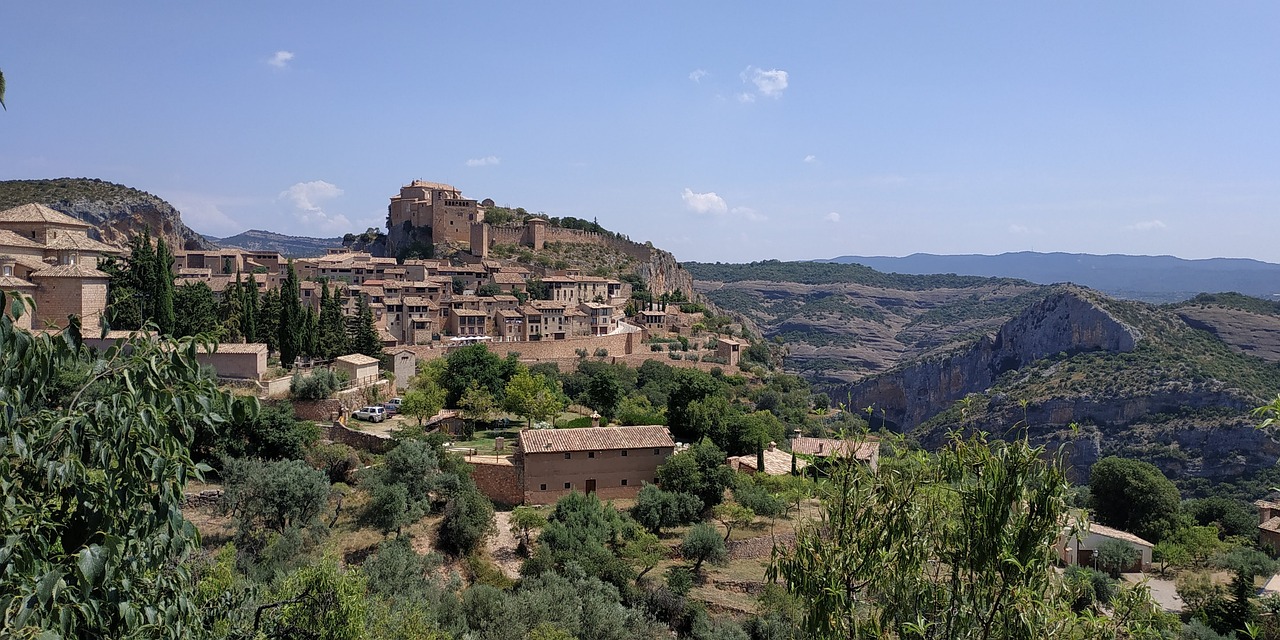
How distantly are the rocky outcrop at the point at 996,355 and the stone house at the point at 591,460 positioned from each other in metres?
64.9

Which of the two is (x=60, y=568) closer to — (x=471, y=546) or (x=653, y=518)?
(x=471, y=546)

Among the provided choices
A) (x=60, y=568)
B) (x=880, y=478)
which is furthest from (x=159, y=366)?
(x=880, y=478)

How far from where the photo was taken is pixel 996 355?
3654 inches

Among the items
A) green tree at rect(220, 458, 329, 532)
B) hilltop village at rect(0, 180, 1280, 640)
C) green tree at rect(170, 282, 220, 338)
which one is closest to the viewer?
hilltop village at rect(0, 180, 1280, 640)

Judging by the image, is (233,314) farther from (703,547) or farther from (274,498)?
(703,547)

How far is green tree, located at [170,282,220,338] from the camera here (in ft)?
101

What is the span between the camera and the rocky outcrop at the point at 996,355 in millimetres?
79562

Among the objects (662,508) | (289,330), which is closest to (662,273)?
(289,330)

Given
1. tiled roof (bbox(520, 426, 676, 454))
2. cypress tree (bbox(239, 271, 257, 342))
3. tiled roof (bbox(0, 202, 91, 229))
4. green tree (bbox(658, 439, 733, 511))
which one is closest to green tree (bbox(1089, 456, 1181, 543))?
green tree (bbox(658, 439, 733, 511))

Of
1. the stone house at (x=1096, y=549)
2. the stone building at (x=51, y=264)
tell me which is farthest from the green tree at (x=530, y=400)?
the stone house at (x=1096, y=549)

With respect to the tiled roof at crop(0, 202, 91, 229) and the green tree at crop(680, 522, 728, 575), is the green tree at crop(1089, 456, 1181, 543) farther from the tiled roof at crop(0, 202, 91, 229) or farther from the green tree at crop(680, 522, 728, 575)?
the tiled roof at crop(0, 202, 91, 229)

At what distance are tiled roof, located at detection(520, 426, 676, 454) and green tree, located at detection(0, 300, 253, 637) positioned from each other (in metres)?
21.9

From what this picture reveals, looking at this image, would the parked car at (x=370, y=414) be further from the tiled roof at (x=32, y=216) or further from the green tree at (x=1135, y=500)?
the green tree at (x=1135, y=500)

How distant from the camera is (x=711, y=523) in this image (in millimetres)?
25938
